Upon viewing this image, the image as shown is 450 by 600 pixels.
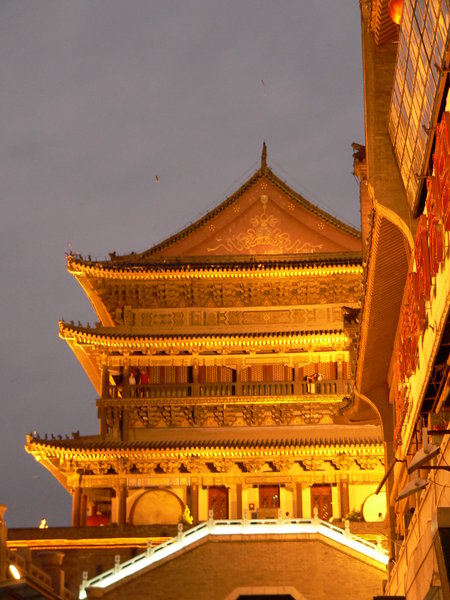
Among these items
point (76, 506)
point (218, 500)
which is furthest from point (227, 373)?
point (76, 506)

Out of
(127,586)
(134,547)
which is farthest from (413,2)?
(134,547)

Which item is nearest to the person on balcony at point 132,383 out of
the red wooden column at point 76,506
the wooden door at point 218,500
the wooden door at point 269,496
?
the red wooden column at point 76,506

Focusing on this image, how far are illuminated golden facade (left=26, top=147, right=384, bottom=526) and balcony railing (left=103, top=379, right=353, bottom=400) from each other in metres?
0.05

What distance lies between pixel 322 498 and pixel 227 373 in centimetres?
565

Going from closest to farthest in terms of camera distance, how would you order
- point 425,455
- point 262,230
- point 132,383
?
point 425,455 < point 132,383 < point 262,230

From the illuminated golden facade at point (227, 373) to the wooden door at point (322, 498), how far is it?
5 centimetres

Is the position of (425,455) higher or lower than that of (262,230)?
lower

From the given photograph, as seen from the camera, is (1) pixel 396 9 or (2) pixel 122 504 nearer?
(1) pixel 396 9

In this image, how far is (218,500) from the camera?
1474 inches

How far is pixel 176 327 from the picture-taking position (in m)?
40.3

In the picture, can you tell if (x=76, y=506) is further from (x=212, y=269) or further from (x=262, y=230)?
(x=262, y=230)

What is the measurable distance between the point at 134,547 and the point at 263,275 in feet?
36.7

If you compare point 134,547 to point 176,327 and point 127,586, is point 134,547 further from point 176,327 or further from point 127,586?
point 176,327

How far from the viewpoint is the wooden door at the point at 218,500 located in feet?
122
